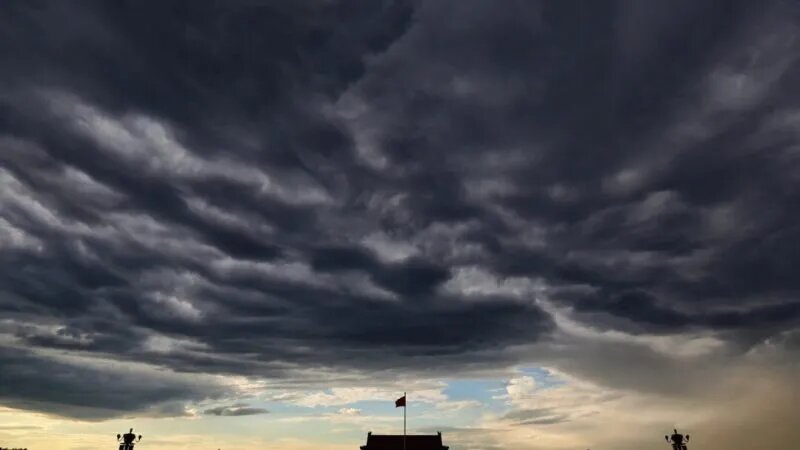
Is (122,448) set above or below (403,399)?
below

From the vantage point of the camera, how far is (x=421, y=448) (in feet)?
254

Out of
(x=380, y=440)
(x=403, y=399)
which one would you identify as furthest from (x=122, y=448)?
(x=380, y=440)

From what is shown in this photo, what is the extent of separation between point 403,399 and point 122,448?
27.9 meters

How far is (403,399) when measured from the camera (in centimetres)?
5822

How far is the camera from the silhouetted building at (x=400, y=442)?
3051 inches

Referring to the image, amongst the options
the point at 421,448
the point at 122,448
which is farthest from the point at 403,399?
the point at 122,448

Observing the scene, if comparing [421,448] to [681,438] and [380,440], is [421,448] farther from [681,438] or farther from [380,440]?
[681,438]

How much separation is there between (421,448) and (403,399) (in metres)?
22.8

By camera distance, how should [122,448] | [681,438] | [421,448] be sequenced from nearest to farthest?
[681,438], [122,448], [421,448]

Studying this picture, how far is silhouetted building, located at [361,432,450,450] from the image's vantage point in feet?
254

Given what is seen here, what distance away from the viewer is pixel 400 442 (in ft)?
257

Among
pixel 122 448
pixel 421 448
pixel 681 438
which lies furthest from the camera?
pixel 421 448

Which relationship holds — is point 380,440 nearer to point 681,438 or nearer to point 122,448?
point 122,448

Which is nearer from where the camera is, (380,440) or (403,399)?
(403,399)
